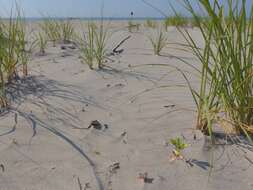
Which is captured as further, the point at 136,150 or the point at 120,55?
the point at 120,55

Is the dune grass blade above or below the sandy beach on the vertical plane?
above

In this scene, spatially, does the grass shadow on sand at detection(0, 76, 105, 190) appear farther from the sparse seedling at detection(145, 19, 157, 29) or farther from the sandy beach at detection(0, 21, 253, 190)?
the sparse seedling at detection(145, 19, 157, 29)

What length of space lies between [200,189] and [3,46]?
1437 mm

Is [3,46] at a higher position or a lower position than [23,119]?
higher

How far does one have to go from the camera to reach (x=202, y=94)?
125cm

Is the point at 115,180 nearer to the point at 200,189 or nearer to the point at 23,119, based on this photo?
the point at 200,189

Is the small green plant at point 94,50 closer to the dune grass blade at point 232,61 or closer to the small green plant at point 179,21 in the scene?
the small green plant at point 179,21

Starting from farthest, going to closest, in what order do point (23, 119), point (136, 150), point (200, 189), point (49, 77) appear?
point (49, 77) < point (23, 119) < point (136, 150) < point (200, 189)

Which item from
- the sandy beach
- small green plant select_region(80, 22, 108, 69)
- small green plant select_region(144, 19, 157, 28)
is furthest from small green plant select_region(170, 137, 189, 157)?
small green plant select_region(144, 19, 157, 28)

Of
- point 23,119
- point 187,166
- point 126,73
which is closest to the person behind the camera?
point 187,166

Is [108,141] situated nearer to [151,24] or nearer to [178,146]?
[178,146]

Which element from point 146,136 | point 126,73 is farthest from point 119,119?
point 126,73

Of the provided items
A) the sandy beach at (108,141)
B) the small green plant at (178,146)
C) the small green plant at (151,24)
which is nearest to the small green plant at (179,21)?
the sandy beach at (108,141)

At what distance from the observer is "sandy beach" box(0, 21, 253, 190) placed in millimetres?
1024
